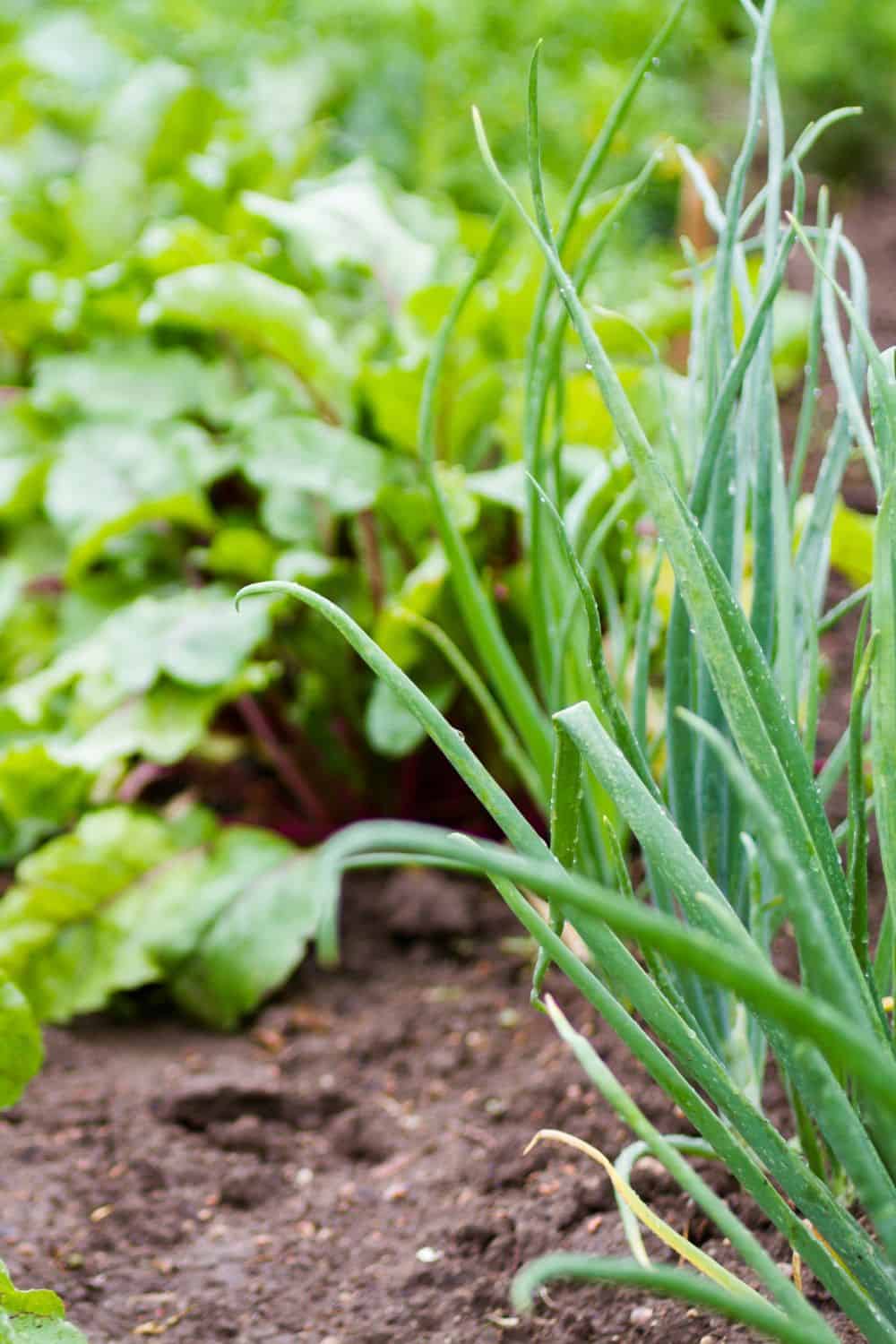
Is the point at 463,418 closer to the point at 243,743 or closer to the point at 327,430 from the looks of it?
the point at 327,430

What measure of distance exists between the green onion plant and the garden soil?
0.18 meters

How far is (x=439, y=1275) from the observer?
101 centimetres

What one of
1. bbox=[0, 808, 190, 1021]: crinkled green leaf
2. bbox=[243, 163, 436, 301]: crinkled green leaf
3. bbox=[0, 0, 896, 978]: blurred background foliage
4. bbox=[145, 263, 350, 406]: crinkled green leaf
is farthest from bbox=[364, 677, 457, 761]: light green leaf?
bbox=[243, 163, 436, 301]: crinkled green leaf

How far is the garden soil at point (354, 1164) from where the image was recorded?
0.99 metres

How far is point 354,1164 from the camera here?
126 cm

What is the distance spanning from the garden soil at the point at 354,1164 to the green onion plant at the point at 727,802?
0.18m

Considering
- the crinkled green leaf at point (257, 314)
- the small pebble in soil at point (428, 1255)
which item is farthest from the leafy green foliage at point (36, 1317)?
the crinkled green leaf at point (257, 314)

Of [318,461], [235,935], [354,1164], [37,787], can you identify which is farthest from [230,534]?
[354,1164]

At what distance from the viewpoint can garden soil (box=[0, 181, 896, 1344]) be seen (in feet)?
3.24

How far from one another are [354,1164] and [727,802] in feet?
1.73

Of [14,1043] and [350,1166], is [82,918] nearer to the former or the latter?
[350,1166]

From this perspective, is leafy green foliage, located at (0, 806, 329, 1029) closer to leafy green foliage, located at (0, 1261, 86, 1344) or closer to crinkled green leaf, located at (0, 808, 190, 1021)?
crinkled green leaf, located at (0, 808, 190, 1021)

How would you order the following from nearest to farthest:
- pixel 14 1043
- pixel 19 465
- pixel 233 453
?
pixel 14 1043 → pixel 233 453 → pixel 19 465

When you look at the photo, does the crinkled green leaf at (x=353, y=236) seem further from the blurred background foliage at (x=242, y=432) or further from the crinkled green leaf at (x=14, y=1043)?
the crinkled green leaf at (x=14, y=1043)
